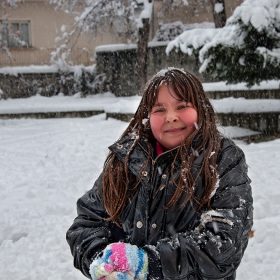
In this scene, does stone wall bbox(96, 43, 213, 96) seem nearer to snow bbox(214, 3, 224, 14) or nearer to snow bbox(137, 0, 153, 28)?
snow bbox(137, 0, 153, 28)

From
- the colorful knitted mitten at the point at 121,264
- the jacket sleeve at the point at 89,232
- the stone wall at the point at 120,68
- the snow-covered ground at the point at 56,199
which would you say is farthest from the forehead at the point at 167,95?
the stone wall at the point at 120,68

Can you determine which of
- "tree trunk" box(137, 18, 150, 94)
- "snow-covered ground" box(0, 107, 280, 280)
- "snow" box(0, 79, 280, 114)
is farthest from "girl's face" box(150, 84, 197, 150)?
"tree trunk" box(137, 18, 150, 94)

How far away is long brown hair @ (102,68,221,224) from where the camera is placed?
1.56 m

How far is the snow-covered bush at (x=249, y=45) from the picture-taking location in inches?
241

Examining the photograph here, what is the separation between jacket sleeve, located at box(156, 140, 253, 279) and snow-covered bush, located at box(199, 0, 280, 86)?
5113mm

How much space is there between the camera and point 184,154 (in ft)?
5.24

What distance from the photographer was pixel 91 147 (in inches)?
280

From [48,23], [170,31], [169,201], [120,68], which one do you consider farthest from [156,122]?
[48,23]

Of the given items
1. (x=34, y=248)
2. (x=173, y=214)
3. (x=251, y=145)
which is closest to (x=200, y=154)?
(x=173, y=214)

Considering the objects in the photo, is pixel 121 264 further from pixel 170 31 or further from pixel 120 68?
pixel 170 31

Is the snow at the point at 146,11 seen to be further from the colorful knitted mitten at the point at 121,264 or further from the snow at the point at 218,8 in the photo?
the colorful knitted mitten at the point at 121,264

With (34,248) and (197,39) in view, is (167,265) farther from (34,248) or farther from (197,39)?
(197,39)

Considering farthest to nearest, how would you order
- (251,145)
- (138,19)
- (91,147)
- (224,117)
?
(138,19) → (224,117) → (91,147) → (251,145)

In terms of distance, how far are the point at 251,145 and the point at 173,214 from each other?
5233 millimetres
